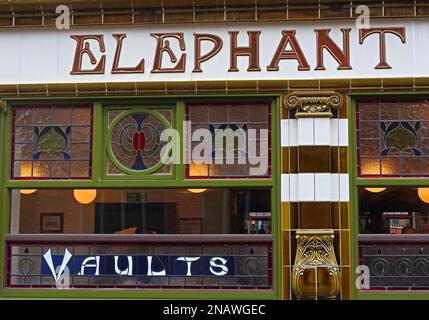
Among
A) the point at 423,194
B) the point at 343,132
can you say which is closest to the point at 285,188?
the point at 343,132

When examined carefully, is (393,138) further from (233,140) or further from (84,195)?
(84,195)

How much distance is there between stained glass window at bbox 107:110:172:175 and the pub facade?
17 mm

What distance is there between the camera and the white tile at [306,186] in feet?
25.2

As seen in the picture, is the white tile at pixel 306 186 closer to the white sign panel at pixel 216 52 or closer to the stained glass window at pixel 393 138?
the stained glass window at pixel 393 138

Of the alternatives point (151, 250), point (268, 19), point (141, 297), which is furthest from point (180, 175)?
point (268, 19)

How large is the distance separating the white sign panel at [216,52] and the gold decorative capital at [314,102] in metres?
0.22

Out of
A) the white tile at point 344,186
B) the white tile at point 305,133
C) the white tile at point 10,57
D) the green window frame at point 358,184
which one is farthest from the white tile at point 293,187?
the white tile at point 10,57

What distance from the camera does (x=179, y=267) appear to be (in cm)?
786

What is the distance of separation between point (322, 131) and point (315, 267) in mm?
1579

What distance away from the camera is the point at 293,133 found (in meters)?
7.81

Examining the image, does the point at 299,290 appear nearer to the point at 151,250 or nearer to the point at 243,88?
the point at 151,250

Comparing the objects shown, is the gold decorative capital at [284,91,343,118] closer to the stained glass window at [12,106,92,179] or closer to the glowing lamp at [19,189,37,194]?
the stained glass window at [12,106,92,179]

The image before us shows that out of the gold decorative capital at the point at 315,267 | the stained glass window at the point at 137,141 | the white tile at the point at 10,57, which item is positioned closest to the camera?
the gold decorative capital at the point at 315,267
